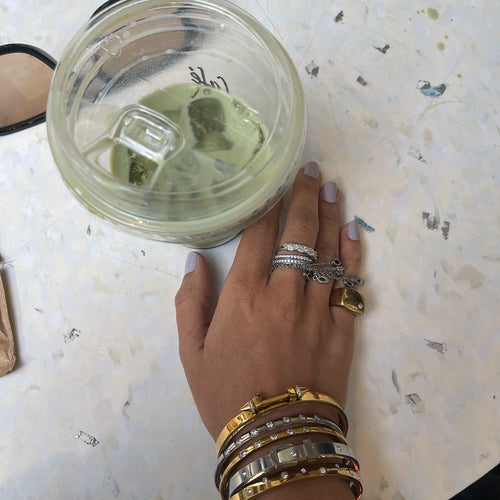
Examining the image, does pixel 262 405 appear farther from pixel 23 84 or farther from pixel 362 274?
pixel 23 84

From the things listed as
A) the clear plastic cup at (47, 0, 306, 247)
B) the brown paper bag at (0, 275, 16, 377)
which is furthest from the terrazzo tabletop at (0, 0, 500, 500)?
the clear plastic cup at (47, 0, 306, 247)

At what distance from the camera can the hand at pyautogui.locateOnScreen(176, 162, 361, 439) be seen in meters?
0.51

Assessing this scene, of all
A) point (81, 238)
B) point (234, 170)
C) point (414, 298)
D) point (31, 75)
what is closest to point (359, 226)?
point (414, 298)

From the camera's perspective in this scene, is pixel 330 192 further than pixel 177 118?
Yes

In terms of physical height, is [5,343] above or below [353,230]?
below

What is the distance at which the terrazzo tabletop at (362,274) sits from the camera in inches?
20.9

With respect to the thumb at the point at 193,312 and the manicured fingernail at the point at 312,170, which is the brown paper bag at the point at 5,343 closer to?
the thumb at the point at 193,312

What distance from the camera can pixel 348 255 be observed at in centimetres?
57

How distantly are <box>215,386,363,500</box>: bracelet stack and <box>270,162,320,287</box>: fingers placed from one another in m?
0.14

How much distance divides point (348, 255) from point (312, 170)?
4.8 inches

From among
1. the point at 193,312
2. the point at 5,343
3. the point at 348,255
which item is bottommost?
the point at 5,343

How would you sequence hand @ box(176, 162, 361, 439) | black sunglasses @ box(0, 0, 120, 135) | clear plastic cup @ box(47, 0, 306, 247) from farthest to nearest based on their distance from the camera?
1. black sunglasses @ box(0, 0, 120, 135)
2. hand @ box(176, 162, 361, 439)
3. clear plastic cup @ box(47, 0, 306, 247)

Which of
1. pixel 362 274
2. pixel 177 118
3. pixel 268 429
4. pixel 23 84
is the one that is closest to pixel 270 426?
pixel 268 429

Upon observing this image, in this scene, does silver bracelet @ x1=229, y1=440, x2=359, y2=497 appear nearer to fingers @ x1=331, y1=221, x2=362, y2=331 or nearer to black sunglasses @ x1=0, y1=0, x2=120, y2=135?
fingers @ x1=331, y1=221, x2=362, y2=331
